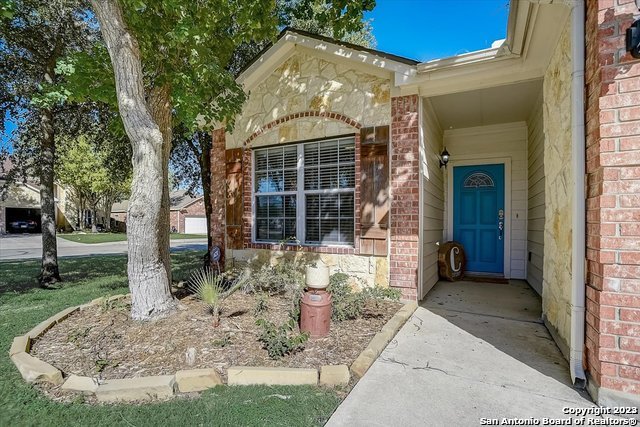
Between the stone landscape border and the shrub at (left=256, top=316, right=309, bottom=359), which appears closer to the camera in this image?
the stone landscape border

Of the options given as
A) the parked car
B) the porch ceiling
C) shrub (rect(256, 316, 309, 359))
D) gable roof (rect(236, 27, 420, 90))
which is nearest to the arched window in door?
the porch ceiling

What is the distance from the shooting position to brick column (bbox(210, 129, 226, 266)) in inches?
248

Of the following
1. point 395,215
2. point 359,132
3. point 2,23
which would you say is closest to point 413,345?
point 395,215

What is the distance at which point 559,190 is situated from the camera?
317 centimetres

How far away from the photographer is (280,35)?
17.7 ft

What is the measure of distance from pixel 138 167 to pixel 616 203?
166 inches

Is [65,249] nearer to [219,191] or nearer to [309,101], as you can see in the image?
[219,191]

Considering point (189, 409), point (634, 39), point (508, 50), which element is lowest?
point (189, 409)

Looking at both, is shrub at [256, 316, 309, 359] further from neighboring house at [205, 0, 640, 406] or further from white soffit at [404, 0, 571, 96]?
white soffit at [404, 0, 571, 96]

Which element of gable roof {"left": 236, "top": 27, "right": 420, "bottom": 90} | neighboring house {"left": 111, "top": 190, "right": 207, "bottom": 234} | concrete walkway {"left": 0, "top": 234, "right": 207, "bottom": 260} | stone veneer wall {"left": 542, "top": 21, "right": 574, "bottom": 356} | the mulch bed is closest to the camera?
the mulch bed

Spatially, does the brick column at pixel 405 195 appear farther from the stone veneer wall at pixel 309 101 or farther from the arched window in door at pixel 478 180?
the arched window in door at pixel 478 180

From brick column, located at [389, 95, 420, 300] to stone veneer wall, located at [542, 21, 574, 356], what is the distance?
150 centimetres

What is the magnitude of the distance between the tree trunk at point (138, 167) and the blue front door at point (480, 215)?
5.75 metres

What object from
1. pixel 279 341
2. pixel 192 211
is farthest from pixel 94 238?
pixel 279 341
